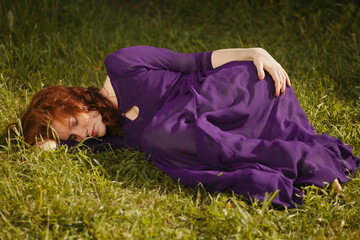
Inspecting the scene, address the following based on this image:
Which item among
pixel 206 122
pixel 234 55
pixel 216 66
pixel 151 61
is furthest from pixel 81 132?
pixel 234 55

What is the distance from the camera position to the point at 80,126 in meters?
2.37

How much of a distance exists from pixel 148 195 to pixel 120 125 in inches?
23.2

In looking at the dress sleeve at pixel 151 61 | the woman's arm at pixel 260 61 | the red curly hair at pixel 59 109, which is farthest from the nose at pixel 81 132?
the woman's arm at pixel 260 61

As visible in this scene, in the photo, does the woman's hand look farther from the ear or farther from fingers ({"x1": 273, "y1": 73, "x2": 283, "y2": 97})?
the ear

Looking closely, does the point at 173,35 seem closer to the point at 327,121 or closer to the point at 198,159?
the point at 327,121

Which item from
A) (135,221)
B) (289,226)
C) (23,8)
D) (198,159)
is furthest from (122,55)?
(23,8)

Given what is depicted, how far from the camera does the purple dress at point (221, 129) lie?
2068 mm

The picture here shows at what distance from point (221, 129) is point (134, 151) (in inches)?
24.8

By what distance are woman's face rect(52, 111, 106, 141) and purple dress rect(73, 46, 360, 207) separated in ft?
0.57

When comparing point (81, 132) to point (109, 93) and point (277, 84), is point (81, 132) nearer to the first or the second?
point (109, 93)

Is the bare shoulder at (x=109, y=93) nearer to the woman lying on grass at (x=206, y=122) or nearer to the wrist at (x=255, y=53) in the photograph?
the woman lying on grass at (x=206, y=122)

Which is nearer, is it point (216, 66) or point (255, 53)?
point (255, 53)

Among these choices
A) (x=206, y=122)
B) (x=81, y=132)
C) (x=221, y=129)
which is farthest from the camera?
(x=81, y=132)

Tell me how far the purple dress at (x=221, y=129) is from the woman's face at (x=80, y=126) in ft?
0.57
